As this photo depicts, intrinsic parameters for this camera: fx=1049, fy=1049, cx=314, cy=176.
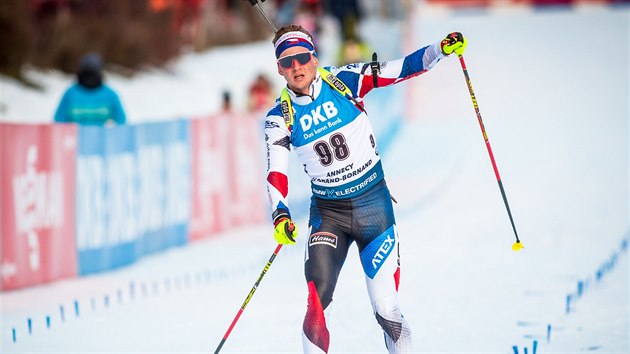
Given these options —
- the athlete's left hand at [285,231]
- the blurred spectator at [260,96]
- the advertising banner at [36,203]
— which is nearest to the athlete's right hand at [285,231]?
the athlete's left hand at [285,231]

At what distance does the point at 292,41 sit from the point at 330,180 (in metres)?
0.82

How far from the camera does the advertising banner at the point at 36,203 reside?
9344 mm

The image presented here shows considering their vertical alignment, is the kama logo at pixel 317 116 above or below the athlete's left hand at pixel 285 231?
above

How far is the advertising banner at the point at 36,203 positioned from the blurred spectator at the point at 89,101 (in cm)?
96

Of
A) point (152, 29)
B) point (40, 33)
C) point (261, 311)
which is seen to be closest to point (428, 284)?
point (261, 311)

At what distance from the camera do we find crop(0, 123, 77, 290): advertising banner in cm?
934

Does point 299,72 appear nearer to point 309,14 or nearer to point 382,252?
point 382,252

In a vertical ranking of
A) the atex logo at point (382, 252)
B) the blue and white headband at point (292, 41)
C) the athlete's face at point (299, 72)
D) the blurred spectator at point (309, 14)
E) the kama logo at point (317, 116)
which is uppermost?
the blurred spectator at point (309, 14)

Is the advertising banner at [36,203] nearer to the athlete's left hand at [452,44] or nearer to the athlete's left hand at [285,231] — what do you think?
the athlete's left hand at [285,231]

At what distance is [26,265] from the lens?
31.7ft

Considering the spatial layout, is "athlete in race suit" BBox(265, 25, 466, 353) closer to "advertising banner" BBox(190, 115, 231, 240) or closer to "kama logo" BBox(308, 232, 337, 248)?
"kama logo" BBox(308, 232, 337, 248)

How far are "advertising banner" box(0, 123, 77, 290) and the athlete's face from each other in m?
4.20

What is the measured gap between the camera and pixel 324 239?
5.95m

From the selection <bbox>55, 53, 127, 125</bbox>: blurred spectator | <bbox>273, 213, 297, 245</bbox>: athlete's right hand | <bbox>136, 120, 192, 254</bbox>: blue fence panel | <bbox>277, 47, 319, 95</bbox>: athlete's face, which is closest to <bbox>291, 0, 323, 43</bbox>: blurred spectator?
<bbox>136, 120, 192, 254</bbox>: blue fence panel
